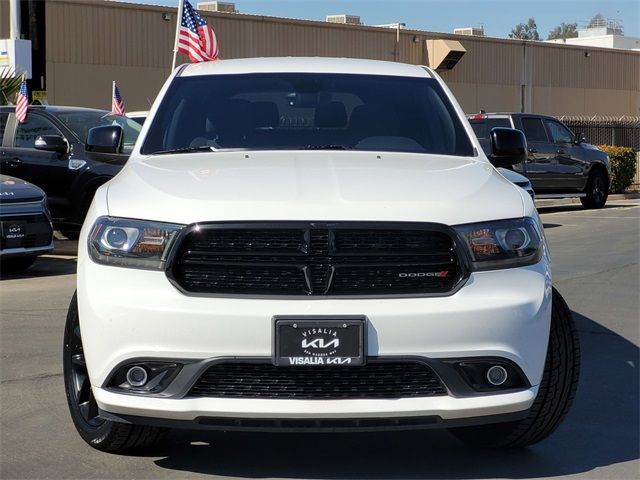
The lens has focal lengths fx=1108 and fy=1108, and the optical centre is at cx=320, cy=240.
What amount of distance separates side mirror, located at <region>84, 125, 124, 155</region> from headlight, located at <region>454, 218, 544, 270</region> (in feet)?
7.80

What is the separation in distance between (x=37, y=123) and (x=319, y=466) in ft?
32.2

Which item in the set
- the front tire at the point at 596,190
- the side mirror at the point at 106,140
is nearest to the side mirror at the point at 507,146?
the side mirror at the point at 106,140

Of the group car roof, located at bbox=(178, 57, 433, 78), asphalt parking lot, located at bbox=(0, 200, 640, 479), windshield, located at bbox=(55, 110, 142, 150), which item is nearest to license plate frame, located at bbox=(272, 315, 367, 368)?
asphalt parking lot, located at bbox=(0, 200, 640, 479)

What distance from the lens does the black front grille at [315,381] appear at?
421 centimetres

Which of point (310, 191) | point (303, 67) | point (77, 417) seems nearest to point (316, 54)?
point (303, 67)

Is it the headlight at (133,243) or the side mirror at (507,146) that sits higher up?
the side mirror at (507,146)

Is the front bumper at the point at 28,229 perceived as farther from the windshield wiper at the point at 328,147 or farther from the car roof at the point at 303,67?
the windshield wiper at the point at 328,147

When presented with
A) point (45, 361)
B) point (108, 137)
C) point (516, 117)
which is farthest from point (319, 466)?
point (516, 117)

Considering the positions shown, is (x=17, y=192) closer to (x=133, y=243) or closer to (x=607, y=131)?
(x=133, y=243)

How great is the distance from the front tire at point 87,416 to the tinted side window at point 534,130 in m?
16.6

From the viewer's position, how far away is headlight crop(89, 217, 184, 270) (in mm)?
4273

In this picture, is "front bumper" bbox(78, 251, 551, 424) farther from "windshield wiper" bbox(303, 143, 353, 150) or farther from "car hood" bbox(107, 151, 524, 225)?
"windshield wiper" bbox(303, 143, 353, 150)

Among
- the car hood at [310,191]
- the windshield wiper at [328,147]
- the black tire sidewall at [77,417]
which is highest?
the windshield wiper at [328,147]

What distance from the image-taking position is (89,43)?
98.5 ft
